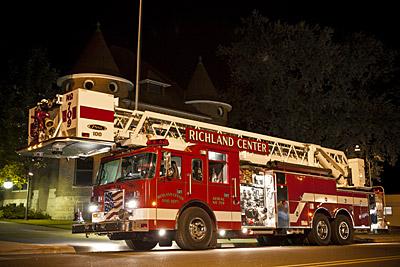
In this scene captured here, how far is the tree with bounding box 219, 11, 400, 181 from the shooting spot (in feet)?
89.8

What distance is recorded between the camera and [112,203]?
11.8m

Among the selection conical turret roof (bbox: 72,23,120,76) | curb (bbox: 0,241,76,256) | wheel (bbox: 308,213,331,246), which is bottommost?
Result: curb (bbox: 0,241,76,256)

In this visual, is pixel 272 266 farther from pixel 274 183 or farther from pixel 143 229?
pixel 274 183

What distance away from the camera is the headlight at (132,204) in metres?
11.3

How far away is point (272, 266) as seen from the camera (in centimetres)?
829

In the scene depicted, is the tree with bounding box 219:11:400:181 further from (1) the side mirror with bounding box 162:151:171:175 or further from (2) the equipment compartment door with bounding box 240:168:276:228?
(1) the side mirror with bounding box 162:151:171:175

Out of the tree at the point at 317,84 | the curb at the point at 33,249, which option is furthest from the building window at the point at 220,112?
the curb at the point at 33,249

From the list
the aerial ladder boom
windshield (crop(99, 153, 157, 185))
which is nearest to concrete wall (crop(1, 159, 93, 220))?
windshield (crop(99, 153, 157, 185))

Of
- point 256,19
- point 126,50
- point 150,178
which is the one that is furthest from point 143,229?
point 126,50

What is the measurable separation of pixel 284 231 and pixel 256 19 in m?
17.5

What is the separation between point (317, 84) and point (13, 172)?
59.4 feet

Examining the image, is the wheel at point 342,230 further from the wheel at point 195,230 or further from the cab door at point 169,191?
the cab door at point 169,191

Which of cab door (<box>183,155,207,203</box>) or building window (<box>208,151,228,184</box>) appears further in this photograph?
building window (<box>208,151,228,184</box>)

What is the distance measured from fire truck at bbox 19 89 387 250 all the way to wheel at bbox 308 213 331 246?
0.10 feet
